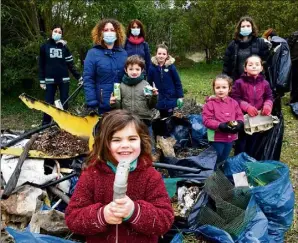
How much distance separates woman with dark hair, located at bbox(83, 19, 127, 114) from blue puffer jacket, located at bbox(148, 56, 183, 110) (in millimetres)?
803

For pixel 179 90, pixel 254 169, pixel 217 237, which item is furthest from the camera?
pixel 179 90

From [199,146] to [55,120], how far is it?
6.19 ft

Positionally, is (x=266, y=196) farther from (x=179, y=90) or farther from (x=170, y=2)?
(x=170, y=2)

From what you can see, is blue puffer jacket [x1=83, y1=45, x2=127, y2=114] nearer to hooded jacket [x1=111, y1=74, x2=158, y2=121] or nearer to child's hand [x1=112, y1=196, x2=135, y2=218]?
hooded jacket [x1=111, y1=74, x2=158, y2=121]

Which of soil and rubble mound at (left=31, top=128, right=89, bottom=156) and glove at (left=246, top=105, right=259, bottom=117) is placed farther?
glove at (left=246, top=105, right=259, bottom=117)

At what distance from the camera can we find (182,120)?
5.18m

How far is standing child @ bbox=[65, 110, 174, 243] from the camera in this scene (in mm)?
1625

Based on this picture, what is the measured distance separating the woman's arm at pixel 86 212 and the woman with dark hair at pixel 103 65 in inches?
91.9

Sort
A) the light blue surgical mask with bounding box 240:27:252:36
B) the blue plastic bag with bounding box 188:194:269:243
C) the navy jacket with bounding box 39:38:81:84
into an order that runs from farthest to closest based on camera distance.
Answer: the navy jacket with bounding box 39:38:81:84 < the light blue surgical mask with bounding box 240:27:252:36 < the blue plastic bag with bounding box 188:194:269:243

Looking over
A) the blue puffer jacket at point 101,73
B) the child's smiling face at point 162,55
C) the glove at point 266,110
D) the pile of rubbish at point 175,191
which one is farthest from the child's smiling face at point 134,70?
the glove at point 266,110

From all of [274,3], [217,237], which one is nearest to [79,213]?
[217,237]

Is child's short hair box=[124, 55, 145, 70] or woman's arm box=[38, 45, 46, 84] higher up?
child's short hair box=[124, 55, 145, 70]

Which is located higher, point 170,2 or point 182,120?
point 170,2

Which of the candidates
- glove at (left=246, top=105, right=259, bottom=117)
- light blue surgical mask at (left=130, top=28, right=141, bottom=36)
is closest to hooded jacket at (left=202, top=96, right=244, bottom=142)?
glove at (left=246, top=105, right=259, bottom=117)
